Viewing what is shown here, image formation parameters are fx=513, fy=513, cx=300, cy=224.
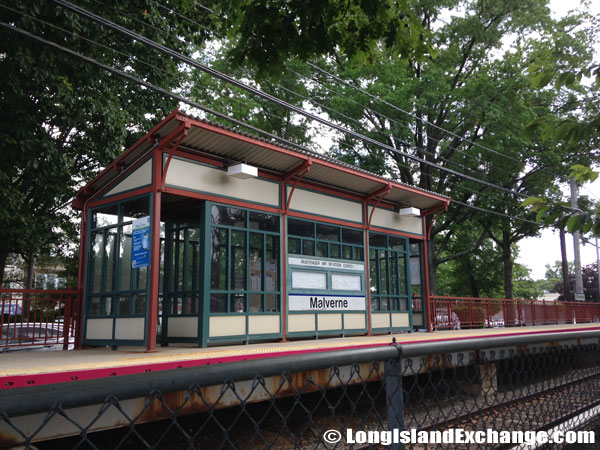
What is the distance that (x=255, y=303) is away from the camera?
10508 millimetres

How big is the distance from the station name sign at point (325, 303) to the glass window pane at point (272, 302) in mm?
330

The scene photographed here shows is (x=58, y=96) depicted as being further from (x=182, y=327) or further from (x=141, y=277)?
(x=182, y=327)

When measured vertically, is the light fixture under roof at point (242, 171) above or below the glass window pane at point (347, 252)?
above

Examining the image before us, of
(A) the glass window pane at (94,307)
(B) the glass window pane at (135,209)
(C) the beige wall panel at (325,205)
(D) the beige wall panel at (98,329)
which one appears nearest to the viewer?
(B) the glass window pane at (135,209)

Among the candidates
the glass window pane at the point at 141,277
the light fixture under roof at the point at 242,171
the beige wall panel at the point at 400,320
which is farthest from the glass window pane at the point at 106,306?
the beige wall panel at the point at 400,320

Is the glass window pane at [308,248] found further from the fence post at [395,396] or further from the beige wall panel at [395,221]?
the fence post at [395,396]

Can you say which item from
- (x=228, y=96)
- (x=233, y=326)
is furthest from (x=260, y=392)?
(x=228, y=96)

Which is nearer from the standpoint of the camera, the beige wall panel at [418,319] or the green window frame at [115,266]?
the green window frame at [115,266]

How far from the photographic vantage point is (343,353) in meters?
1.95

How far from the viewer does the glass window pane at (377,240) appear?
13.9 metres

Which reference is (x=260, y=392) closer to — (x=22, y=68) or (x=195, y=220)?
(x=195, y=220)

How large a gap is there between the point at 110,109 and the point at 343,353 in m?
14.0

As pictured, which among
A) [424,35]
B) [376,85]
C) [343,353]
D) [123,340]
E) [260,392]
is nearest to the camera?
[343,353]

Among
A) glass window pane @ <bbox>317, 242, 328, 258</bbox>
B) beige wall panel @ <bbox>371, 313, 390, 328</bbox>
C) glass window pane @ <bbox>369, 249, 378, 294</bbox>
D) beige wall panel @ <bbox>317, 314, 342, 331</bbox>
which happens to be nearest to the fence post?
beige wall panel @ <bbox>317, 314, 342, 331</bbox>
